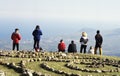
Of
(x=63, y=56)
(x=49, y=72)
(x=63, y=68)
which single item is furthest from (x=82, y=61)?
(x=49, y=72)

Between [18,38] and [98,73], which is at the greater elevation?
[18,38]

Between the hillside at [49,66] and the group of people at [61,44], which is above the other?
the group of people at [61,44]

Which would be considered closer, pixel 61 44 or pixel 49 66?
pixel 49 66

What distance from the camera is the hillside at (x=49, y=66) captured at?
33594mm

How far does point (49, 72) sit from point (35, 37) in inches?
798

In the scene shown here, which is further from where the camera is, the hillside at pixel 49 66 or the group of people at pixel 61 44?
the group of people at pixel 61 44

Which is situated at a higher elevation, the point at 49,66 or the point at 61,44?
the point at 61,44

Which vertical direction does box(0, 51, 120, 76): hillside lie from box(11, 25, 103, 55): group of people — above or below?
below

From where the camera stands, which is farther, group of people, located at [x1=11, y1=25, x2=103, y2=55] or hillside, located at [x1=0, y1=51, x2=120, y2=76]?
group of people, located at [x1=11, y1=25, x2=103, y2=55]

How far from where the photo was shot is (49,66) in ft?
122

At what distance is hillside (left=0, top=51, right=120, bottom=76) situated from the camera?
33.6 m

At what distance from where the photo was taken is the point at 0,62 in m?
36.2

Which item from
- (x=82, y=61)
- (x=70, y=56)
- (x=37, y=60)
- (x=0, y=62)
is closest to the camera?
(x=0, y=62)

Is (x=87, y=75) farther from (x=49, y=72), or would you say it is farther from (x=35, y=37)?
(x=35, y=37)
